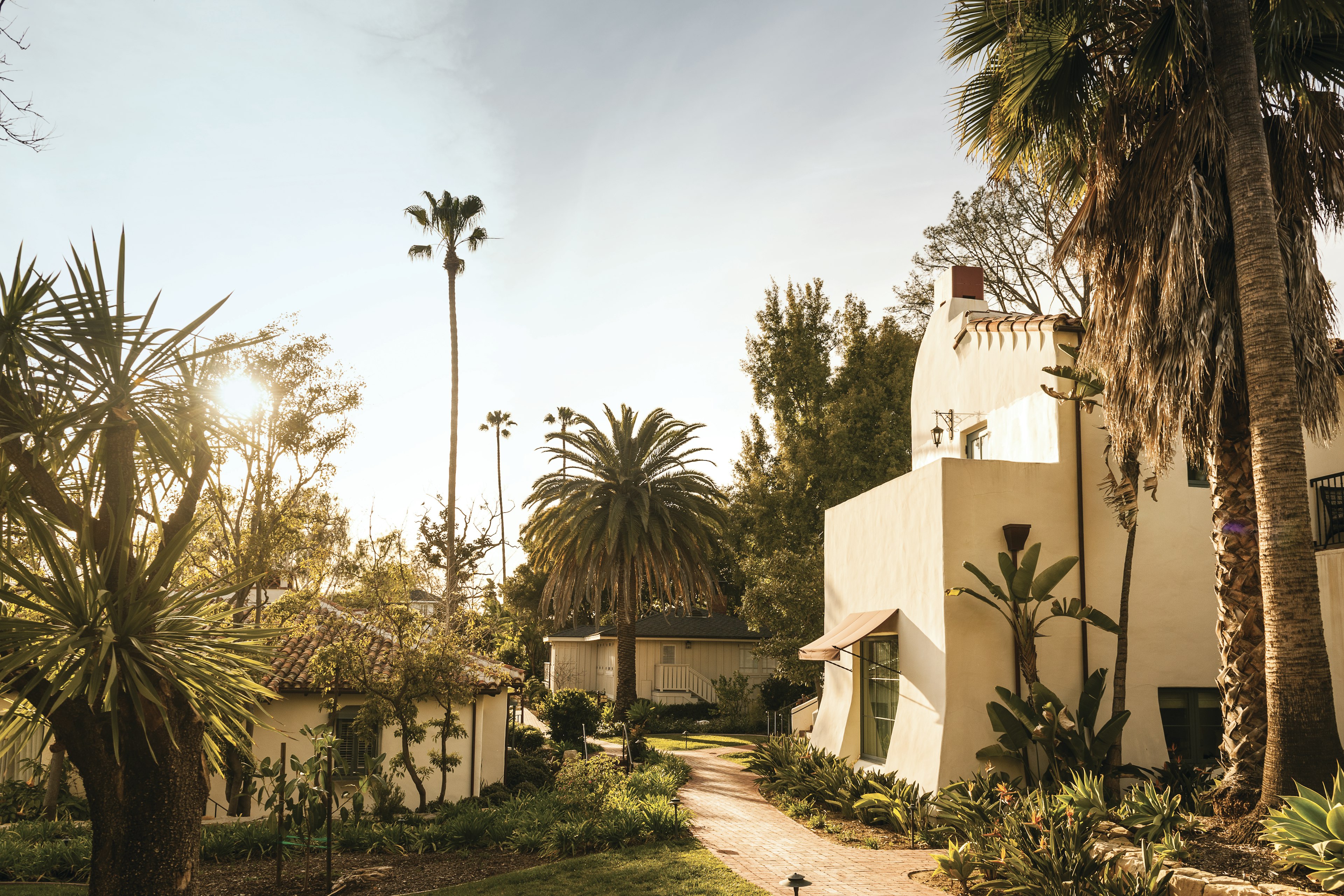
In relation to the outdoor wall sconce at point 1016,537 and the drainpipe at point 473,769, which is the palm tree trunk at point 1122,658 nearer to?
the outdoor wall sconce at point 1016,537

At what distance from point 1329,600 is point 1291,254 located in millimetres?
5690

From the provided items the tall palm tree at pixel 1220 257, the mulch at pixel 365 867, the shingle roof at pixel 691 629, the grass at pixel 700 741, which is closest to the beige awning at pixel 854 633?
the tall palm tree at pixel 1220 257

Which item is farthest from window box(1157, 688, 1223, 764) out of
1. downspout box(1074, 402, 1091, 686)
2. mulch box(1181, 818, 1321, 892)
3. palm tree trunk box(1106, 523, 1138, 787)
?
mulch box(1181, 818, 1321, 892)

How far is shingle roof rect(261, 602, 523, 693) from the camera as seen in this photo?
669 inches

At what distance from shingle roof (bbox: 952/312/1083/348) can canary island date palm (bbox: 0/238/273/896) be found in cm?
1255

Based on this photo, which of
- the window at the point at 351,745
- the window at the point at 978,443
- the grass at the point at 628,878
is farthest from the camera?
the window at the point at 351,745

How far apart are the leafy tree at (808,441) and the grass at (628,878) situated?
49.2ft

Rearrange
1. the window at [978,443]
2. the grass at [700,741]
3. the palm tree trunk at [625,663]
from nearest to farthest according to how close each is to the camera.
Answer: the window at [978,443] → the grass at [700,741] → the palm tree trunk at [625,663]

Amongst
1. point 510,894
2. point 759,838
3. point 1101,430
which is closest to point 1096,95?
point 1101,430

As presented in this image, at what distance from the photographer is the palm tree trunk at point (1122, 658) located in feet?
42.7

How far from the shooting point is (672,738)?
29453mm

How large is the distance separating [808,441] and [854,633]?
14848 millimetres

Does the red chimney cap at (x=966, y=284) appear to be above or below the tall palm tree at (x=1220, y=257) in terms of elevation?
above

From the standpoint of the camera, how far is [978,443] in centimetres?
1723
